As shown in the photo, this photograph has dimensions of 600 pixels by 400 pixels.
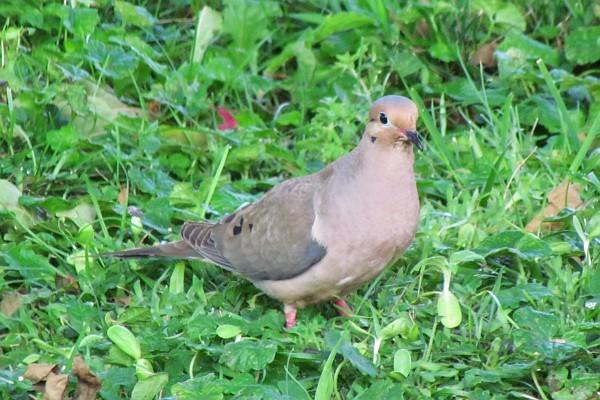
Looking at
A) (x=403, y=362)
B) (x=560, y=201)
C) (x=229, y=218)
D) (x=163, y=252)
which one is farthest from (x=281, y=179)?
(x=403, y=362)

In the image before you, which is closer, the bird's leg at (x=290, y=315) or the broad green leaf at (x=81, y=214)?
the bird's leg at (x=290, y=315)

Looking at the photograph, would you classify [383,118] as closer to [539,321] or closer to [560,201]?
[539,321]

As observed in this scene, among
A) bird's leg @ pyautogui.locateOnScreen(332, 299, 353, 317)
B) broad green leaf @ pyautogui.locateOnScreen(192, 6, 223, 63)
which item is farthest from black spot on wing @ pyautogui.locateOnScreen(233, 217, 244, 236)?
broad green leaf @ pyautogui.locateOnScreen(192, 6, 223, 63)

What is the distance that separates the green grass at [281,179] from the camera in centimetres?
376

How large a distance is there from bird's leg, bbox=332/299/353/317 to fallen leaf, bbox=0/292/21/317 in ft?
4.14

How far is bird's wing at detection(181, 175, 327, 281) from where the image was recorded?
13.7 ft

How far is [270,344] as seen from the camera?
3.73 m

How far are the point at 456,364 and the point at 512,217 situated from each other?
4.09 feet

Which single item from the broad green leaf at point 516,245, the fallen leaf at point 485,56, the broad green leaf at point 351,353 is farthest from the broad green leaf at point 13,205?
the fallen leaf at point 485,56

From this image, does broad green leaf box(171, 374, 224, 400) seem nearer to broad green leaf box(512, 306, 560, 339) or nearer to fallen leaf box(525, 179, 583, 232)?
broad green leaf box(512, 306, 560, 339)

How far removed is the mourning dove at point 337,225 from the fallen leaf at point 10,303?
43cm

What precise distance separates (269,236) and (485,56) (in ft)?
7.60

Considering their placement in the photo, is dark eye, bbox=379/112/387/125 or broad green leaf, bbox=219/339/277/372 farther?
dark eye, bbox=379/112/387/125

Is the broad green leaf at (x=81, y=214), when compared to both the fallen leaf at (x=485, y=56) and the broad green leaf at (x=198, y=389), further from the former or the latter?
the fallen leaf at (x=485, y=56)
